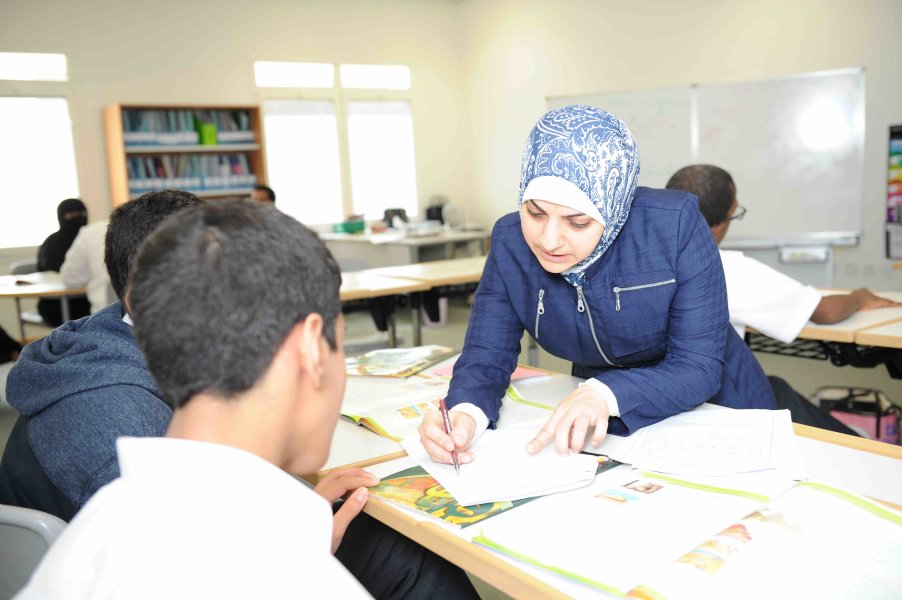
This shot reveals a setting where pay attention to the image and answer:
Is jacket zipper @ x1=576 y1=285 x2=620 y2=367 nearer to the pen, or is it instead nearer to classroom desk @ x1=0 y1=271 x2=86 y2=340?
the pen

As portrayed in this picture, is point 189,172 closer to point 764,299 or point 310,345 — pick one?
point 764,299

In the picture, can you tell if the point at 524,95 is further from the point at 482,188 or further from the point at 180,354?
the point at 180,354

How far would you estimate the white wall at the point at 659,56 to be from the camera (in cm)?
534

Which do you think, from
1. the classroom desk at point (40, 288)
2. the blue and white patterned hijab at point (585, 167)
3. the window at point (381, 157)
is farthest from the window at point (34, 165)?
the blue and white patterned hijab at point (585, 167)

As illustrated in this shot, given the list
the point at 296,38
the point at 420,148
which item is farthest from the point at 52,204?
the point at 420,148

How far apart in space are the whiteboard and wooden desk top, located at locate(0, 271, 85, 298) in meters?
4.29

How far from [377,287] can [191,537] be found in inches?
122

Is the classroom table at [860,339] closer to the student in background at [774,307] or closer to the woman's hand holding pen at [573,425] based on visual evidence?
the student in background at [774,307]

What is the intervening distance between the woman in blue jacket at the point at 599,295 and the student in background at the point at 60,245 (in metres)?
4.21

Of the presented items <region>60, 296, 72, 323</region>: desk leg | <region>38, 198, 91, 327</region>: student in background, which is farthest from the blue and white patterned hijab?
<region>38, 198, 91, 327</region>: student in background

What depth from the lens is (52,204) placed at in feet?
21.2

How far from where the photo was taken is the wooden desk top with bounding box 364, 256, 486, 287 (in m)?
3.90

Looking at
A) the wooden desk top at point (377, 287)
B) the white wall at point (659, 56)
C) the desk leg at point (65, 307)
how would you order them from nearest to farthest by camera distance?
the wooden desk top at point (377, 287) → the desk leg at point (65, 307) → the white wall at point (659, 56)

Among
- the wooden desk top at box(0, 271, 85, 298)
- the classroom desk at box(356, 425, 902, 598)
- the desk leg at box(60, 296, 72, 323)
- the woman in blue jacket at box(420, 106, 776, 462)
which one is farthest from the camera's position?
the desk leg at box(60, 296, 72, 323)
